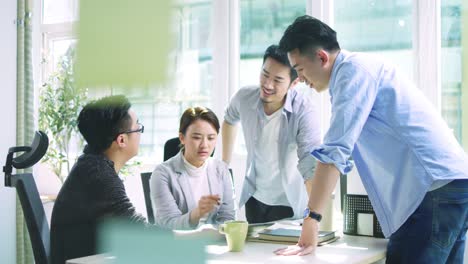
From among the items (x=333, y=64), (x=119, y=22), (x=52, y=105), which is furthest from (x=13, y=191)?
(x=333, y=64)

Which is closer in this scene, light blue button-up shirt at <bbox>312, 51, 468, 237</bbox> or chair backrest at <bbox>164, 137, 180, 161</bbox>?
chair backrest at <bbox>164, 137, 180, 161</bbox>

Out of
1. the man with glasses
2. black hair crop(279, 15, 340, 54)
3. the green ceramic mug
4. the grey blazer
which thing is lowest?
the green ceramic mug

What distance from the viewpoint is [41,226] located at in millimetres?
957

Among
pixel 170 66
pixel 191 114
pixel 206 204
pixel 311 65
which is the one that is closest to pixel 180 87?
pixel 170 66

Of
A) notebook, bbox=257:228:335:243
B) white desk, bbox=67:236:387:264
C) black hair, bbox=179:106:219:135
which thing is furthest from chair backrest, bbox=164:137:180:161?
notebook, bbox=257:228:335:243

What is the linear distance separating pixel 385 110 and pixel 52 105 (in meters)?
0.71

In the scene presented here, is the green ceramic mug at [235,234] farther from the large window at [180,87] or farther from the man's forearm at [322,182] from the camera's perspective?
the large window at [180,87]

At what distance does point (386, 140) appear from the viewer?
871 mm

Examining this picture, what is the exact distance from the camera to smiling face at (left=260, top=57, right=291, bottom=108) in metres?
1.22

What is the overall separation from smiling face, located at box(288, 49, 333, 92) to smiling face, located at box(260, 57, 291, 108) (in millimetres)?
332

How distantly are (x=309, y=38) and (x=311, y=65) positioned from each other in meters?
0.04

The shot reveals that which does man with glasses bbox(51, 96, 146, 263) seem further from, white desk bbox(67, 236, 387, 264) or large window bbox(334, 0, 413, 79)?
white desk bbox(67, 236, 387, 264)

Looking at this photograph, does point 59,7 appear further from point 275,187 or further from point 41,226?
point 275,187

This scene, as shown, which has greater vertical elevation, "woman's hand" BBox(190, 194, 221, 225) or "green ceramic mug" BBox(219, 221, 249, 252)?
"woman's hand" BBox(190, 194, 221, 225)
